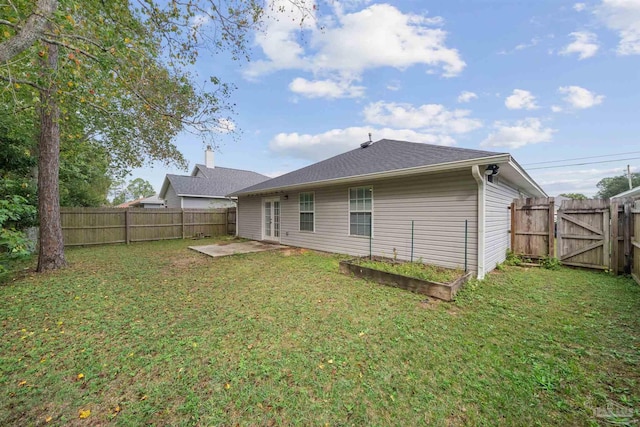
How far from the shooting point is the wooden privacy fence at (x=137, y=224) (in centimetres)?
1013

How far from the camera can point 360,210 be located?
25.3 ft

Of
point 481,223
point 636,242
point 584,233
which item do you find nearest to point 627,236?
point 584,233

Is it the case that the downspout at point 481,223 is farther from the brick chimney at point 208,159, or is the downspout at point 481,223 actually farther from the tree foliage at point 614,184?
the tree foliage at point 614,184

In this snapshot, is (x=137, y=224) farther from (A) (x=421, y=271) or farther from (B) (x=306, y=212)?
(A) (x=421, y=271)

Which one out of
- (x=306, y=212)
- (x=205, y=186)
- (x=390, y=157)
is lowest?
(x=306, y=212)

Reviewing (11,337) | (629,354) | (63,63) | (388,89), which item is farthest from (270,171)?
(629,354)

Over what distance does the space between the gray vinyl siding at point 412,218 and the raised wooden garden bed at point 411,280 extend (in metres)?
0.82

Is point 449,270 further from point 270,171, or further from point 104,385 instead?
point 270,171

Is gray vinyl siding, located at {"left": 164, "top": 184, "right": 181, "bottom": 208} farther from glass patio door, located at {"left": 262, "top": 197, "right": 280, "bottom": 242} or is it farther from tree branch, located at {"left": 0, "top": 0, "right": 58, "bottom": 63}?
tree branch, located at {"left": 0, "top": 0, "right": 58, "bottom": 63}

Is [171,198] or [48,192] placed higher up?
[171,198]

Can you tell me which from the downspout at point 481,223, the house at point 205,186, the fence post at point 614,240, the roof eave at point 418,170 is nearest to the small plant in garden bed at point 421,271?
the downspout at point 481,223

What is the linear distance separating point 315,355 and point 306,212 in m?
7.22

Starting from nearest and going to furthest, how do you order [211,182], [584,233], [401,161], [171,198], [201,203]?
[584,233] → [401,161] → [201,203] → [171,198] → [211,182]

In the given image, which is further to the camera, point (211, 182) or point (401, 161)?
point (211, 182)
